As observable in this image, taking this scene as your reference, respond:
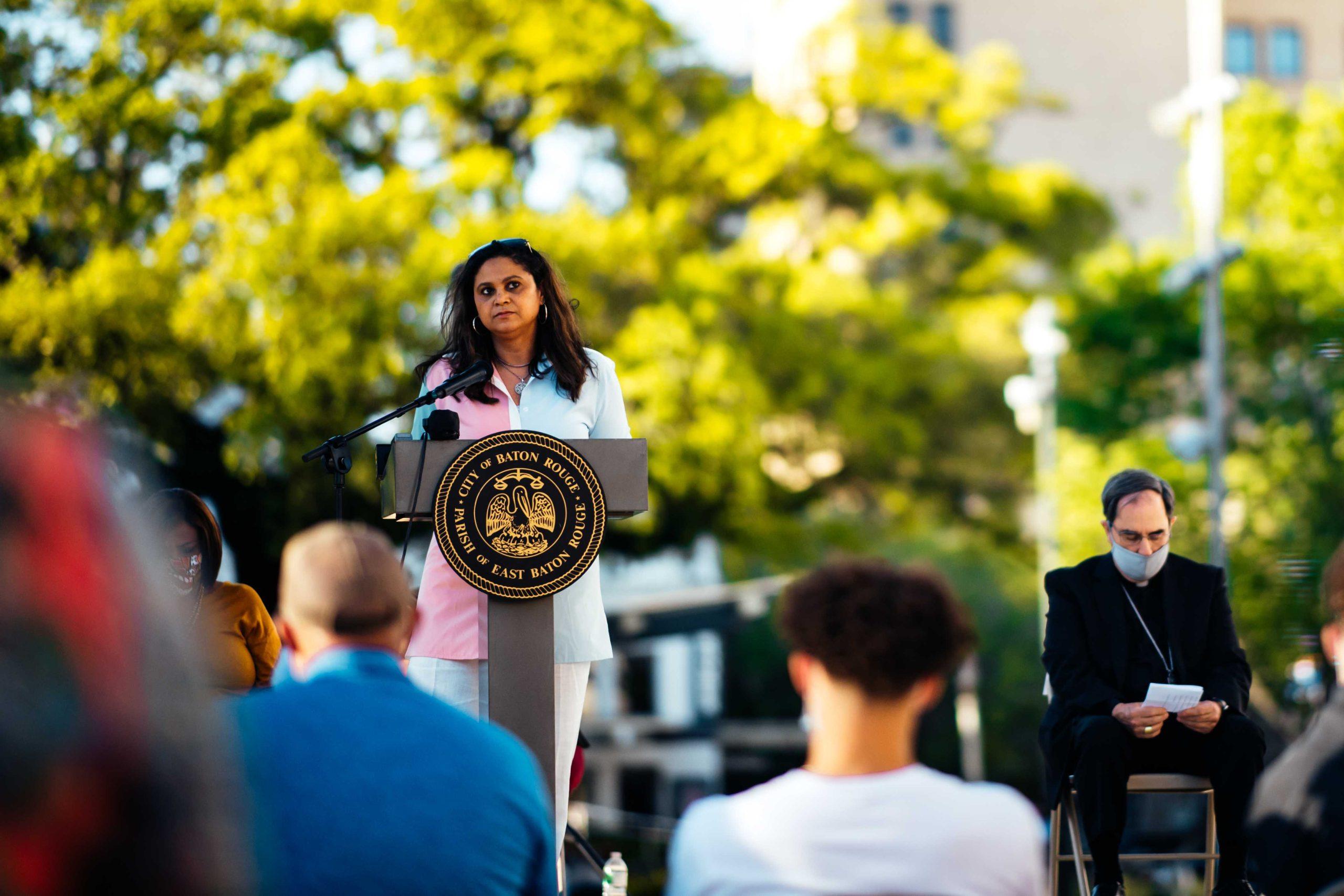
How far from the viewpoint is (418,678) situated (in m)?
4.05

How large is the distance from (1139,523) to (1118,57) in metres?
41.2

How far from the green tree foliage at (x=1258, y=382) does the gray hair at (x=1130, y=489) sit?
14.1 m

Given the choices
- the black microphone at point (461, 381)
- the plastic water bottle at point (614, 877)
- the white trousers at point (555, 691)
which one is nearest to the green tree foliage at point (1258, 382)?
the plastic water bottle at point (614, 877)

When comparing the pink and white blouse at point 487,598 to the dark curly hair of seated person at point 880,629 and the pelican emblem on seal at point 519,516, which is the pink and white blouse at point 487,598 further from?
the dark curly hair of seated person at point 880,629

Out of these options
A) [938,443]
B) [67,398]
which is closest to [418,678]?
[67,398]

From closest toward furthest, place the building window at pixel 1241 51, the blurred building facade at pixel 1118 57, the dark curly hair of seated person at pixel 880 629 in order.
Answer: the dark curly hair of seated person at pixel 880 629 → the blurred building facade at pixel 1118 57 → the building window at pixel 1241 51

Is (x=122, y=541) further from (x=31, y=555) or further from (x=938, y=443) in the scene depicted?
(x=938, y=443)

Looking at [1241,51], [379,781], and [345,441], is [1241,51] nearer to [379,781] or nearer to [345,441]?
[345,441]

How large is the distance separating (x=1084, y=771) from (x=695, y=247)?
1281 centimetres

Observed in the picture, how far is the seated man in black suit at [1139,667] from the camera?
170 inches

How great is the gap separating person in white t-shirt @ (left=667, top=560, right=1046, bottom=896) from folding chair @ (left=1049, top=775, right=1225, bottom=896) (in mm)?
2215

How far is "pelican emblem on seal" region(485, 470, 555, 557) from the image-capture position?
3.79 m

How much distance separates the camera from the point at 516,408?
413 cm

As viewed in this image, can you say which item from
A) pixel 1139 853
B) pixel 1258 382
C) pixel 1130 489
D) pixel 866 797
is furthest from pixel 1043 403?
pixel 866 797
